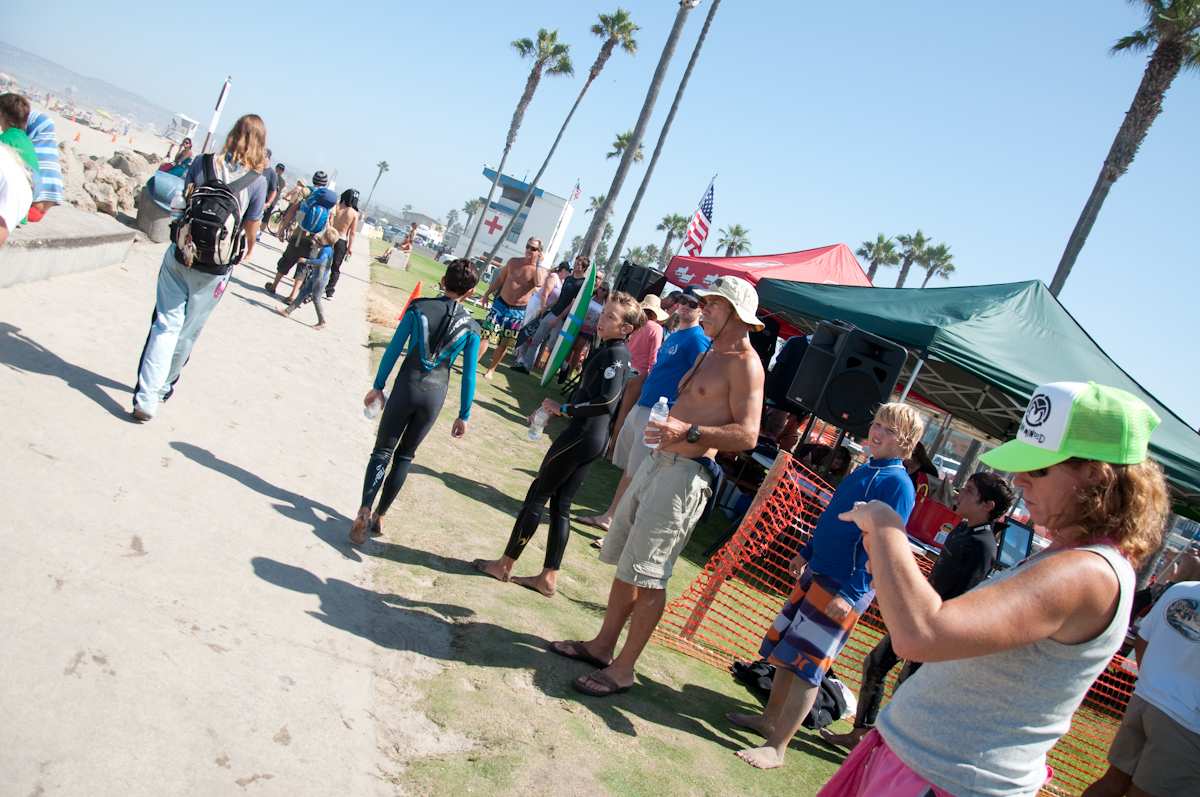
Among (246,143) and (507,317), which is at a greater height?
(246,143)

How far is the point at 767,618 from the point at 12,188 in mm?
6007

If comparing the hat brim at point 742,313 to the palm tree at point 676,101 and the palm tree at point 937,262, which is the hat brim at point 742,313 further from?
the palm tree at point 937,262

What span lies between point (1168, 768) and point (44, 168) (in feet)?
23.4

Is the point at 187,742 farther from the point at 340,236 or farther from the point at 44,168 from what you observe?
the point at 340,236

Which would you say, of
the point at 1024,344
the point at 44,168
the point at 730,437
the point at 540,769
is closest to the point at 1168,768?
the point at 730,437

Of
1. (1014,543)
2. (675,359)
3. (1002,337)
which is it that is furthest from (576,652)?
(1014,543)

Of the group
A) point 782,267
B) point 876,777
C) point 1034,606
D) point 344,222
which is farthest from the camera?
point 782,267

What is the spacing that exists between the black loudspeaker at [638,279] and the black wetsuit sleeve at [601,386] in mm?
9762

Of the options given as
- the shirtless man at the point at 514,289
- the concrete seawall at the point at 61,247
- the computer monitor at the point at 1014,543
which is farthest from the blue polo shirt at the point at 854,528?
the shirtless man at the point at 514,289

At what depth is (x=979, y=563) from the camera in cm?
485

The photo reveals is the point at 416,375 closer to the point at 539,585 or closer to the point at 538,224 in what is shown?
the point at 539,585

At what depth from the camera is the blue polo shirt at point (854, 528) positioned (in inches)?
160

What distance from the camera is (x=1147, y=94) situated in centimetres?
1638

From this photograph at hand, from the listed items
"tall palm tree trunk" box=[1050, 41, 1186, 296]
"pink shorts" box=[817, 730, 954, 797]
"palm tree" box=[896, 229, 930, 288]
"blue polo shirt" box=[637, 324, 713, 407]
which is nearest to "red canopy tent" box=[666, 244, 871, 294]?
"tall palm tree trunk" box=[1050, 41, 1186, 296]
